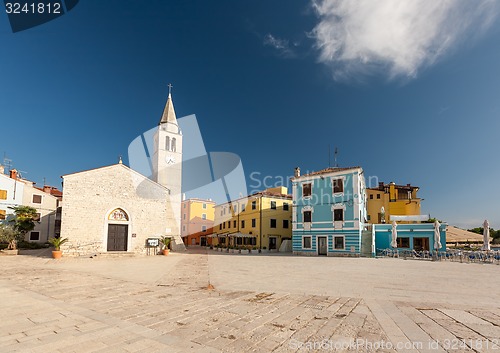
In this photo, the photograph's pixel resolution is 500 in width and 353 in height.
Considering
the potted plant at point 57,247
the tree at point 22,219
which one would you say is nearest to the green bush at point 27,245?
the tree at point 22,219

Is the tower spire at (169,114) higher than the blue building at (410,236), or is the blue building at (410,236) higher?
the tower spire at (169,114)

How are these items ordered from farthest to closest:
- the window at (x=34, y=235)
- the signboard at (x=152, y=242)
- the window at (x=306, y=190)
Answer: the window at (x=34, y=235)
the window at (x=306, y=190)
the signboard at (x=152, y=242)

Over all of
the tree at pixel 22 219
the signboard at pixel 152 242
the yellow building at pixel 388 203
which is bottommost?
the signboard at pixel 152 242

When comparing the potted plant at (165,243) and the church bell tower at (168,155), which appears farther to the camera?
the church bell tower at (168,155)

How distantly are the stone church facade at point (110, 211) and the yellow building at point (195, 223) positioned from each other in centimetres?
1926

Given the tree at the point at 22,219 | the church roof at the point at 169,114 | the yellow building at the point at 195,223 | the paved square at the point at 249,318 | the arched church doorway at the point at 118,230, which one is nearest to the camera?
the paved square at the point at 249,318

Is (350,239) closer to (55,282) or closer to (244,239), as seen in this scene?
(244,239)

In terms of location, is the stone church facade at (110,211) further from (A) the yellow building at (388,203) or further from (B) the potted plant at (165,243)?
(A) the yellow building at (388,203)

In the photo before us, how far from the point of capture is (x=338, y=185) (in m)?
27.3

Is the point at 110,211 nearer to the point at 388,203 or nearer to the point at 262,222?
the point at 262,222

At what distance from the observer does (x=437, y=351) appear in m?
4.20

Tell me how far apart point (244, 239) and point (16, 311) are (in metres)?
30.2

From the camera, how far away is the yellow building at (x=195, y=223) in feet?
170

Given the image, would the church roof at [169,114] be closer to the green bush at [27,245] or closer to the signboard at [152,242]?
the signboard at [152,242]
